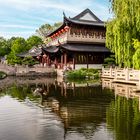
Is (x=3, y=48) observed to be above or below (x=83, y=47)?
above

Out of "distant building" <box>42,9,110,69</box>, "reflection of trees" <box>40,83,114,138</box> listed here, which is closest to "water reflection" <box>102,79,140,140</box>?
"reflection of trees" <box>40,83,114,138</box>

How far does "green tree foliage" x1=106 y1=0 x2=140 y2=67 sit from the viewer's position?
849 inches

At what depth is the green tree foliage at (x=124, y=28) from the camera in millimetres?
Answer: 21562

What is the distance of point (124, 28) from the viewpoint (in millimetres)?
23359

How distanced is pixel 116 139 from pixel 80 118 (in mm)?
2903

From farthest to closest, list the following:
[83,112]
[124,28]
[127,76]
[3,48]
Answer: [3,48] → [124,28] → [127,76] → [83,112]

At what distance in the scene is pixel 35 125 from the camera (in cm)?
952

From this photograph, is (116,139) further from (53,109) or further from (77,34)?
(77,34)

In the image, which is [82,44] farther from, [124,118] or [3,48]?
[3,48]

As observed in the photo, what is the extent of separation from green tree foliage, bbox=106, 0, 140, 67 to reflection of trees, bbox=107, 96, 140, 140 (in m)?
9.01

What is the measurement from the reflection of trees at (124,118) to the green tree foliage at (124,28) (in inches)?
355

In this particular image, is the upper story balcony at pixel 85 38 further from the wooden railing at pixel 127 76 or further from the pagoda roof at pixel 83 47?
the wooden railing at pixel 127 76

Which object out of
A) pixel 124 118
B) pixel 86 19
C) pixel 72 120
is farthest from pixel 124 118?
pixel 86 19

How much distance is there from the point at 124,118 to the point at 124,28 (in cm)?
1413
